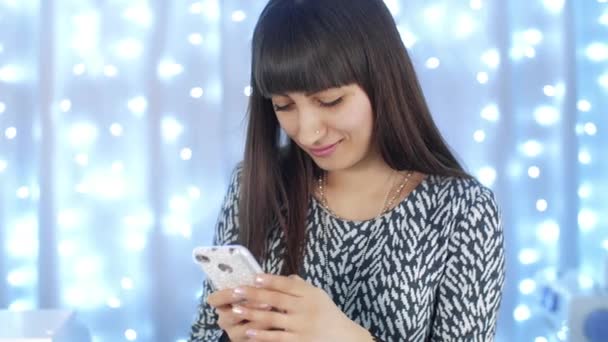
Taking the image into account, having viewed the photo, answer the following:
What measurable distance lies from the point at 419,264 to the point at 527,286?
1.03m

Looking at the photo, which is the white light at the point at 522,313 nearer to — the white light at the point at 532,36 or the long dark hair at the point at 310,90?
the white light at the point at 532,36

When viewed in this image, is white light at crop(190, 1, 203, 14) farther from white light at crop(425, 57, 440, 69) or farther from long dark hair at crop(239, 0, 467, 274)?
long dark hair at crop(239, 0, 467, 274)

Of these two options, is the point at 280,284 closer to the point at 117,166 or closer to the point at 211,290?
the point at 211,290

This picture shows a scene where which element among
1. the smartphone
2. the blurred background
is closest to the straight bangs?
the smartphone

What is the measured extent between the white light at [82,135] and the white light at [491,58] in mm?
961

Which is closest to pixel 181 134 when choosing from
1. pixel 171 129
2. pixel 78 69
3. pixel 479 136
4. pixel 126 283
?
pixel 171 129

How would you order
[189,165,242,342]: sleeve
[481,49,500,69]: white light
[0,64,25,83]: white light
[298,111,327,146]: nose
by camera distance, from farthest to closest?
[481,49,500,69]: white light < [0,64,25,83]: white light < [189,165,242,342]: sleeve < [298,111,327,146]: nose

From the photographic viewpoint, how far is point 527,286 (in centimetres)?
186

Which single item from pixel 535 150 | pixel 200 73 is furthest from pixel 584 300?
pixel 200 73

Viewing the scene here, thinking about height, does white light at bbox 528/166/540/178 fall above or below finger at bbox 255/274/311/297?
above

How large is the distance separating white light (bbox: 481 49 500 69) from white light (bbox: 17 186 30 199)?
3.77ft

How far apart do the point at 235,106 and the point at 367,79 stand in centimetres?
89

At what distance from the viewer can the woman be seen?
0.83m

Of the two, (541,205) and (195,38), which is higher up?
(195,38)
